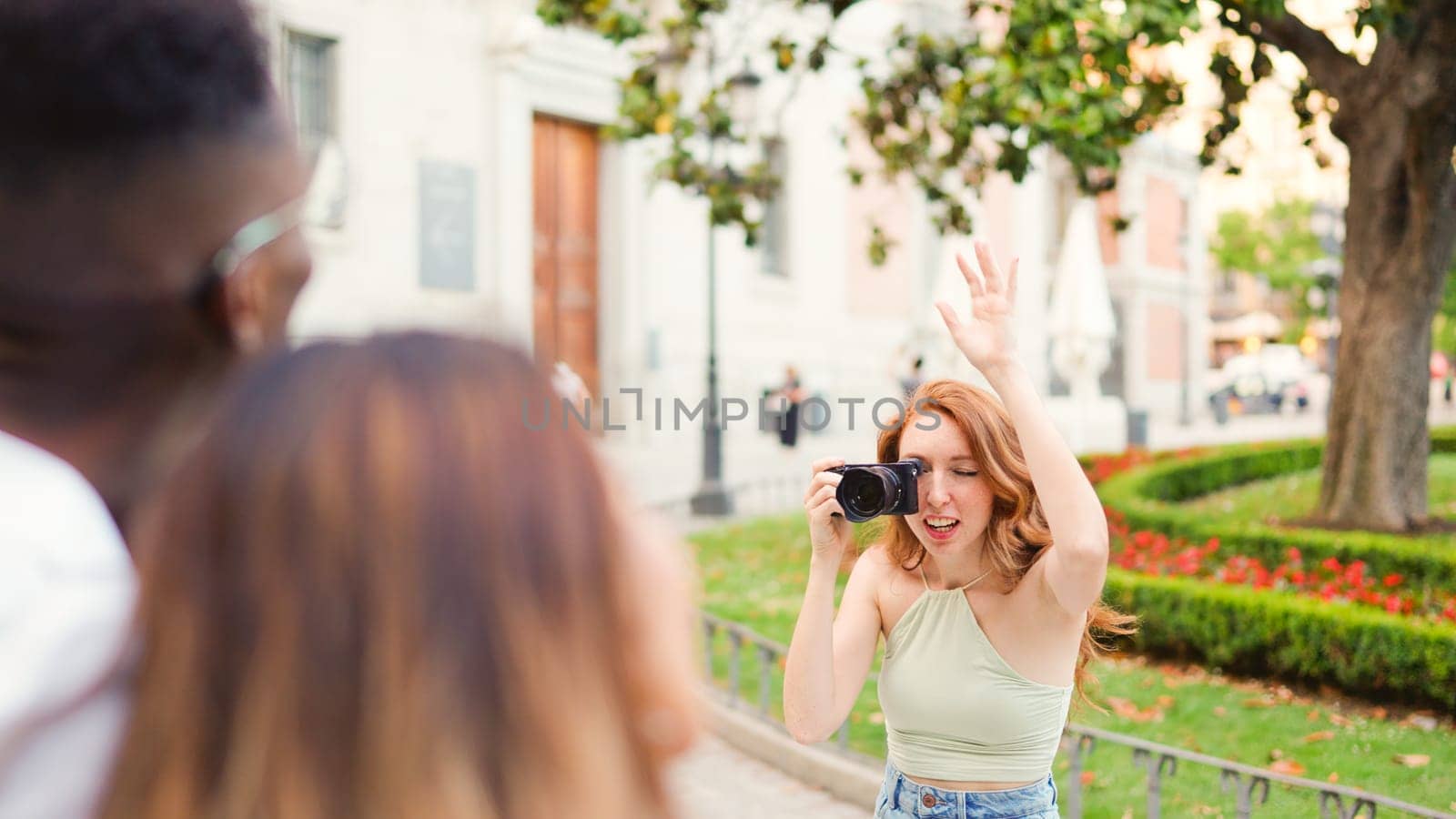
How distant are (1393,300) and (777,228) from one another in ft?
47.3

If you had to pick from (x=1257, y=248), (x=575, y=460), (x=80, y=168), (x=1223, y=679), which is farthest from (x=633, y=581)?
(x=1257, y=248)

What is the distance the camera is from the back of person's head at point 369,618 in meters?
0.84

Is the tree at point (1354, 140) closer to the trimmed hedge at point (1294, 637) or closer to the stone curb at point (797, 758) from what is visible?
the trimmed hedge at point (1294, 637)

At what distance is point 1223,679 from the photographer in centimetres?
664

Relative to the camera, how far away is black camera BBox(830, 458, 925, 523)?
2.47 m

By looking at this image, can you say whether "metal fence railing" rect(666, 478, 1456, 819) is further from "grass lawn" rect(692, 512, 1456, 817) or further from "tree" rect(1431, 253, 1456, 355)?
"tree" rect(1431, 253, 1456, 355)

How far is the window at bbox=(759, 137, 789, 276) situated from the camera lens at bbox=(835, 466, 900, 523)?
779 inches

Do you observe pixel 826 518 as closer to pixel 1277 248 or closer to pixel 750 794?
pixel 750 794

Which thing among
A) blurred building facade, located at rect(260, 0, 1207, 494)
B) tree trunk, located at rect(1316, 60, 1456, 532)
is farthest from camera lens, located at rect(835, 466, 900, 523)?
blurred building facade, located at rect(260, 0, 1207, 494)

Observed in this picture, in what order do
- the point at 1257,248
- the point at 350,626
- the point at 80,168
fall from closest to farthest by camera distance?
1. the point at 350,626
2. the point at 80,168
3. the point at 1257,248

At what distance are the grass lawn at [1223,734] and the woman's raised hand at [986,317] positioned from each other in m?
1.30

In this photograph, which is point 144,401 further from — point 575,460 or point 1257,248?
point 1257,248

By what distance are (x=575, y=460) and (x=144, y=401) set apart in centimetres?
41

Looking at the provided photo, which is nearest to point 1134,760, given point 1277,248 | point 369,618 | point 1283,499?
point 369,618
